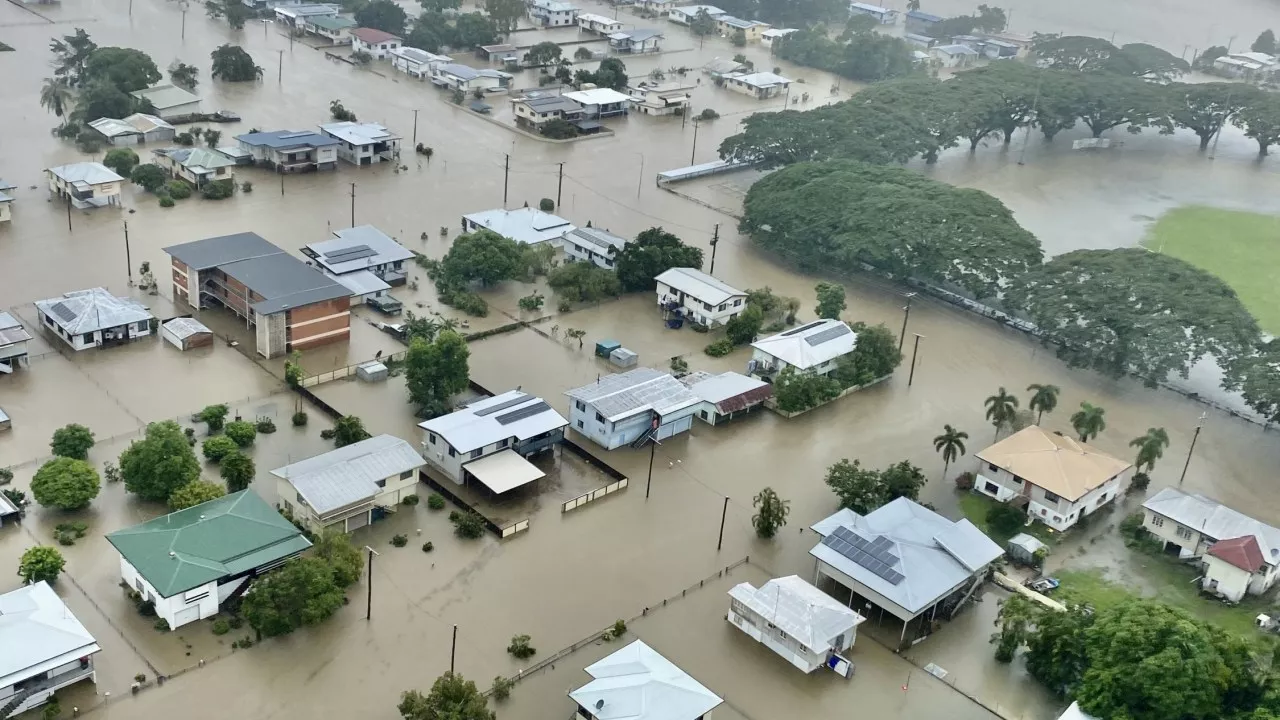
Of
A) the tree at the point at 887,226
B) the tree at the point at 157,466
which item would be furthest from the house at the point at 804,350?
the tree at the point at 157,466

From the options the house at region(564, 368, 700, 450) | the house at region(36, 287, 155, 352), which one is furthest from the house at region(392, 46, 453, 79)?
the house at region(564, 368, 700, 450)

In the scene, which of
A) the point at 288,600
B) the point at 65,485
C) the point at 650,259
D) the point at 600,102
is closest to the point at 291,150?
the point at 600,102

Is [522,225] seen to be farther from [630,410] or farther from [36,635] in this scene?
[36,635]

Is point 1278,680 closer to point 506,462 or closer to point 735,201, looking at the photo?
point 506,462

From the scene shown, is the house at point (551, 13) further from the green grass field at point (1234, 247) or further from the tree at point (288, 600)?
the tree at point (288, 600)

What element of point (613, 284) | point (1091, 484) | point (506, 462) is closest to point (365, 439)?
point (506, 462)

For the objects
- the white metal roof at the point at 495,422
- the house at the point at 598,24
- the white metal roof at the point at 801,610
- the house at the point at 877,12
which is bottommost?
the white metal roof at the point at 801,610
